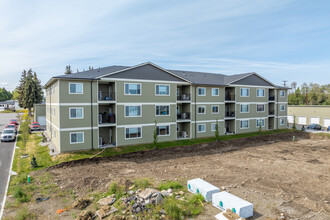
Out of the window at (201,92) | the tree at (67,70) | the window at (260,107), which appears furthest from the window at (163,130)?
the tree at (67,70)

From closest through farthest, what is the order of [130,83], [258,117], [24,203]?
[24,203], [130,83], [258,117]

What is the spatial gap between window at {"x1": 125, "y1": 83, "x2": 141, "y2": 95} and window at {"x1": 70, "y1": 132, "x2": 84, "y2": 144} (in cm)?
737

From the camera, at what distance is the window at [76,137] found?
76.7 ft

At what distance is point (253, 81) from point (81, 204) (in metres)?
34.6

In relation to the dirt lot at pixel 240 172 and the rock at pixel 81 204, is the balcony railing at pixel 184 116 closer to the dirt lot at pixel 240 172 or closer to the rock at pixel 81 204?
the dirt lot at pixel 240 172

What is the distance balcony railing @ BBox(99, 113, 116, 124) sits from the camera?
25503 millimetres

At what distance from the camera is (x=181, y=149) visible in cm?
2720

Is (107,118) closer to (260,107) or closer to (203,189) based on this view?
(203,189)

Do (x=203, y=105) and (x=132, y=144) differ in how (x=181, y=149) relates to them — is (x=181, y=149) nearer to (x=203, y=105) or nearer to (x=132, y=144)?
(x=132, y=144)

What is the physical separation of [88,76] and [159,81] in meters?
9.06

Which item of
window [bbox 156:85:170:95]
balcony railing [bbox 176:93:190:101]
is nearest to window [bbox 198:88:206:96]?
Answer: balcony railing [bbox 176:93:190:101]

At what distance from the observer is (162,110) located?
95.1ft

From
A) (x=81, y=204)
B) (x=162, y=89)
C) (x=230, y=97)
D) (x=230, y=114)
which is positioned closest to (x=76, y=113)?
(x=162, y=89)

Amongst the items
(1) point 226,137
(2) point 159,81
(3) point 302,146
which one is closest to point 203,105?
(1) point 226,137
